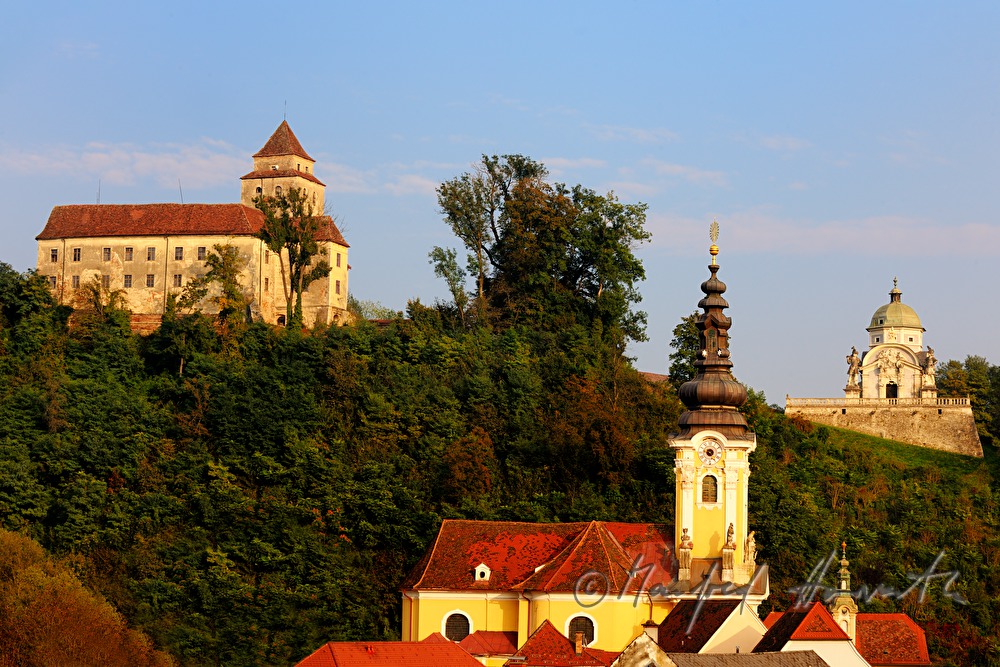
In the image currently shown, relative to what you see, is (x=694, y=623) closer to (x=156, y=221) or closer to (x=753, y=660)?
(x=753, y=660)

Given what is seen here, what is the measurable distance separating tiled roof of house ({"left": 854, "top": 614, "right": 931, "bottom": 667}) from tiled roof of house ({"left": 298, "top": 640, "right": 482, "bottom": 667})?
34.8 ft

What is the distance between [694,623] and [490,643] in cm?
566

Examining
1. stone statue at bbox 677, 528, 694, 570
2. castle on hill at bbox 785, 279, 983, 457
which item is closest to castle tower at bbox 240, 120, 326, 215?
castle on hill at bbox 785, 279, 983, 457

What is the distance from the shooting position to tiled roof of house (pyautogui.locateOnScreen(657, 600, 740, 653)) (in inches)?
1636

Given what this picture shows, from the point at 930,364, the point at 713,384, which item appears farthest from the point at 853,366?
the point at 713,384

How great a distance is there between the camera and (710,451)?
150 feet

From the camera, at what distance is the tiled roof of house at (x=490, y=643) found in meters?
44.9

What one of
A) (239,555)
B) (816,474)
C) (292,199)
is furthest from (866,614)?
(292,199)

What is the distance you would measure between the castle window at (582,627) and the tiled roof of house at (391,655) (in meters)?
2.98

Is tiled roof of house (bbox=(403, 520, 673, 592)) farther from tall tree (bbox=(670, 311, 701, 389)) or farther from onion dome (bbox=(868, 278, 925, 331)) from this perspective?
onion dome (bbox=(868, 278, 925, 331))

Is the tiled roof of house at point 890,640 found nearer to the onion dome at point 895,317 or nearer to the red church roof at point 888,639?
the red church roof at point 888,639

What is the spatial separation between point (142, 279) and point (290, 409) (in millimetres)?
10677

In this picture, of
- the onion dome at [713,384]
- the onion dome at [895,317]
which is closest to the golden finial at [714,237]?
the onion dome at [713,384]

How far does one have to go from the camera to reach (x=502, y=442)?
184 ft
